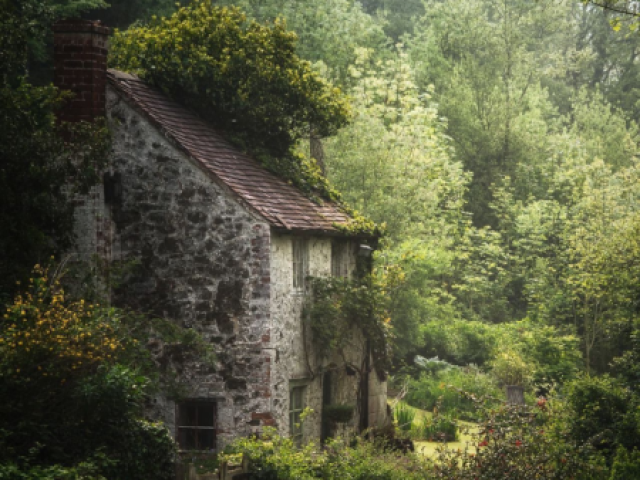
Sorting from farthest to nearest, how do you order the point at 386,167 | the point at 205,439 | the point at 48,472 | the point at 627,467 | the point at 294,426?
the point at 386,167 → the point at 294,426 → the point at 205,439 → the point at 627,467 → the point at 48,472

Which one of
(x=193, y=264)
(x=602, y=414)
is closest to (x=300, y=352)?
(x=193, y=264)

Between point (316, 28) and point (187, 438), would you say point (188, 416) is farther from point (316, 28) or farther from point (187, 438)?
point (316, 28)

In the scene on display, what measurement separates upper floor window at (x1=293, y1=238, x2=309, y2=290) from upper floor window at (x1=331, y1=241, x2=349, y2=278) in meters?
1.65

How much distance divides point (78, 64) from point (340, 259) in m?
8.07

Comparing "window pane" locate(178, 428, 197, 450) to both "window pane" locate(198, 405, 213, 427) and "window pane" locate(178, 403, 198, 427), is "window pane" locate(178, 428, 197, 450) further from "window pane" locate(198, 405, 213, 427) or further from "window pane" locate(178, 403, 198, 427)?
"window pane" locate(198, 405, 213, 427)

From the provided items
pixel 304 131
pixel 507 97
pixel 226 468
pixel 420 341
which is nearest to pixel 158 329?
pixel 226 468

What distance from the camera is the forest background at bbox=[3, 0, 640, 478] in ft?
101

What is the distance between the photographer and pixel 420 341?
34906mm

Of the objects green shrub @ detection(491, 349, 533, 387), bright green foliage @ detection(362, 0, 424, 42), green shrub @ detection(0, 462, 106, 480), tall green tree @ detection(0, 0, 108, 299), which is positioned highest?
bright green foliage @ detection(362, 0, 424, 42)

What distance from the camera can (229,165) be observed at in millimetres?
20203

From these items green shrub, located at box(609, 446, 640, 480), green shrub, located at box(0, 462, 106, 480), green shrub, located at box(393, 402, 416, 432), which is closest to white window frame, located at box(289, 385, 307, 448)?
green shrub, located at box(393, 402, 416, 432)

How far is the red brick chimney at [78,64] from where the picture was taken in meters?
18.3

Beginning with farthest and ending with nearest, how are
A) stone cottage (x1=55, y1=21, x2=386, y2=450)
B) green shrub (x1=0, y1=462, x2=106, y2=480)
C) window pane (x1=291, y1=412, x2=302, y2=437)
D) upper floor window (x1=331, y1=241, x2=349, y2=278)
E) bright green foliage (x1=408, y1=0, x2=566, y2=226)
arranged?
bright green foliage (x1=408, y1=0, x2=566, y2=226)
upper floor window (x1=331, y1=241, x2=349, y2=278)
window pane (x1=291, y1=412, x2=302, y2=437)
stone cottage (x1=55, y1=21, x2=386, y2=450)
green shrub (x1=0, y1=462, x2=106, y2=480)

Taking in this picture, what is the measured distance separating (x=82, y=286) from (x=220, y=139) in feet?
19.1
